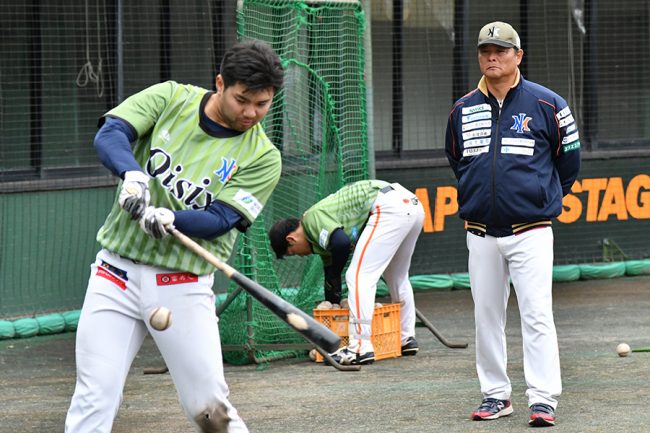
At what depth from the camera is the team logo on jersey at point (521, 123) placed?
22.5 ft

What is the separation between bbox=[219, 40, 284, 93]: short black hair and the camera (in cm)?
479

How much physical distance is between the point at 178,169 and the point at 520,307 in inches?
108

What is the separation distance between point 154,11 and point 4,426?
534 centimetres

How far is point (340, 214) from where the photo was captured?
8898 mm

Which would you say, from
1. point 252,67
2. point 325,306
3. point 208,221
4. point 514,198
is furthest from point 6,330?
point 252,67

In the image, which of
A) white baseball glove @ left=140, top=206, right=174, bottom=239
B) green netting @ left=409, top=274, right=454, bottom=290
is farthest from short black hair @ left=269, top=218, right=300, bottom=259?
white baseball glove @ left=140, top=206, right=174, bottom=239

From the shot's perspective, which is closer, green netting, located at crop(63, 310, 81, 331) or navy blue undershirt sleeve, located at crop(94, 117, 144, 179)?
navy blue undershirt sleeve, located at crop(94, 117, 144, 179)

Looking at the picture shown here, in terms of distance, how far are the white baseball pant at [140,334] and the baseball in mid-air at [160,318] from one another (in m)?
0.07

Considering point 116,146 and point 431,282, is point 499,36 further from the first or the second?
point 431,282

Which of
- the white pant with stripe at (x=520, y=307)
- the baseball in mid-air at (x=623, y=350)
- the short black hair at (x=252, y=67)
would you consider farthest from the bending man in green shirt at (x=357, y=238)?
the short black hair at (x=252, y=67)

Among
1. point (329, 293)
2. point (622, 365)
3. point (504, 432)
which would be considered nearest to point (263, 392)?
point (329, 293)

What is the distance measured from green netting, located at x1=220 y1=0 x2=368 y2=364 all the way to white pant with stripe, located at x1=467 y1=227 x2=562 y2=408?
2476 mm

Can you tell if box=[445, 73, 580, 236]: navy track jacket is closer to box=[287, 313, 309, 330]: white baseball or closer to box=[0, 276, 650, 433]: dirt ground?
box=[0, 276, 650, 433]: dirt ground

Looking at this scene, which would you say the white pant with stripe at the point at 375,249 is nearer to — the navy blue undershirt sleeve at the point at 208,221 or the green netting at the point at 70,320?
the green netting at the point at 70,320
